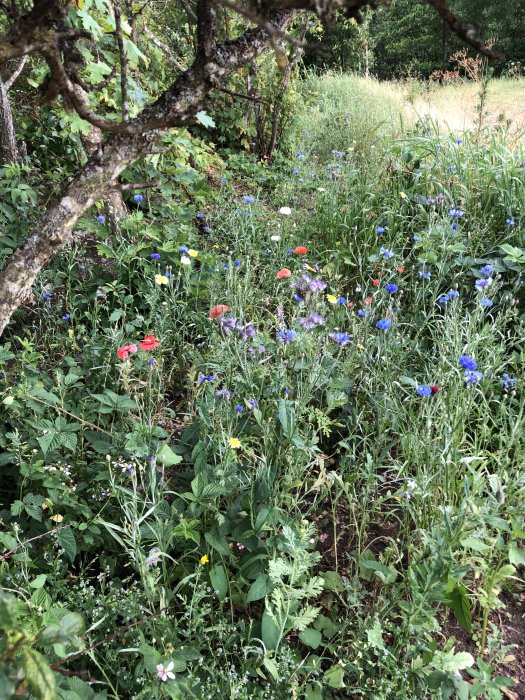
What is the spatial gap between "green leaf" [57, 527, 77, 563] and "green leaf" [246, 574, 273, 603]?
0.54 meters

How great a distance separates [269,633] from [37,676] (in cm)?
91

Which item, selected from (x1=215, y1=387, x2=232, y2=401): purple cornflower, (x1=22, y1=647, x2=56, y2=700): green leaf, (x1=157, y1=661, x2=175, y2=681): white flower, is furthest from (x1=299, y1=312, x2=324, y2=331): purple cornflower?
(x1=22, y1=647, x2=56, y2=700): green leaf

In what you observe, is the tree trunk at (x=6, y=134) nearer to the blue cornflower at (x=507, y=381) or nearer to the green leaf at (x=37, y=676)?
the blue cornflower at (x=507, y=381)

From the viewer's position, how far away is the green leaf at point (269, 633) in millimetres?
1400

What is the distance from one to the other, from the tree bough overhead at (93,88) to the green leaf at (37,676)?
3.12ft

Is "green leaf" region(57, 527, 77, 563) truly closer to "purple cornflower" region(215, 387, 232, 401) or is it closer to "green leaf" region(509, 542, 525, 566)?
"purple cornflower" region(215, 387, 232, 401)

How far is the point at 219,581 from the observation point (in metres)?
1.54

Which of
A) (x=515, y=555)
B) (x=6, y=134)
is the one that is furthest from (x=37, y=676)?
(x=6, y=134)

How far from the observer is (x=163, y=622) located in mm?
1361

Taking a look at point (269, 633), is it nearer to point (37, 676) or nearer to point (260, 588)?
point (260, 588)

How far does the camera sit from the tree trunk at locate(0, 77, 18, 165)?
3262 millimetres

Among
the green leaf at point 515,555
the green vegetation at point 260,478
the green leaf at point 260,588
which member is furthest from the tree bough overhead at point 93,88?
the green leaf at point 515,555

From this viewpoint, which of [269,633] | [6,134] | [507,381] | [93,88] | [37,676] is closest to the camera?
[37,676]

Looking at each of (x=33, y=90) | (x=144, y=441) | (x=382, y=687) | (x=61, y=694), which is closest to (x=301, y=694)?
(x=382, y=687)
